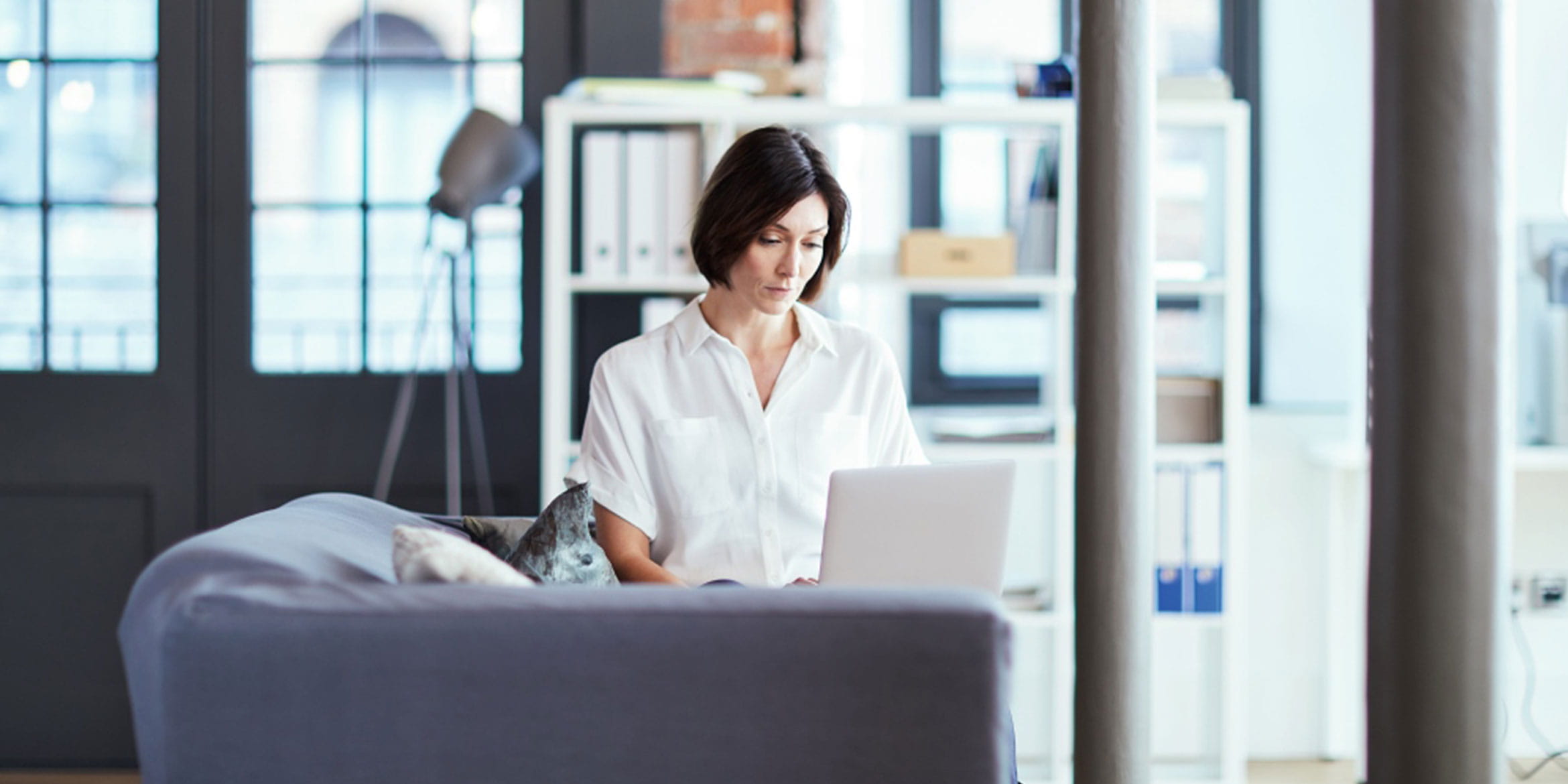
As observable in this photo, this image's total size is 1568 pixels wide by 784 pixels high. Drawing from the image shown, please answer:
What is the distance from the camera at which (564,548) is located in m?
1.96

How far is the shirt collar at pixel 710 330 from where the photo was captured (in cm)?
245

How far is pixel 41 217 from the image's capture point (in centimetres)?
384

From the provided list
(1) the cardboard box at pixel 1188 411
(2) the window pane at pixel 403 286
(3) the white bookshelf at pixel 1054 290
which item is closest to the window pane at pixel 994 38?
(3) the white bookshelf at pixel 1054 290

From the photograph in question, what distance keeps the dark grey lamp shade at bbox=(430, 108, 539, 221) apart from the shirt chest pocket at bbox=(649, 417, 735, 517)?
1.26 meters

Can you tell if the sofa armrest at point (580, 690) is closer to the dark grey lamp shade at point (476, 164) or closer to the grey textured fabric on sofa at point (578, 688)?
the grey textured fabric on sofa at point (578, 688)

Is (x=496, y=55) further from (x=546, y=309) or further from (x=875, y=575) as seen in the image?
(x=875, y=575)

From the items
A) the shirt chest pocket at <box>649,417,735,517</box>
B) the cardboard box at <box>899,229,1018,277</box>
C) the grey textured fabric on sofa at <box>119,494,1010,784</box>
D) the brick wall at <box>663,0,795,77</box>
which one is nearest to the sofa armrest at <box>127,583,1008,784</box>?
the grey textured fabric on sofa at <box>119,494,1010,784</box>

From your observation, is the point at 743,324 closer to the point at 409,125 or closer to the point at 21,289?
the point at 409,125

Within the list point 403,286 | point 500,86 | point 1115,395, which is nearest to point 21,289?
point 403,286

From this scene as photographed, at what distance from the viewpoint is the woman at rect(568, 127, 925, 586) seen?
236 cm

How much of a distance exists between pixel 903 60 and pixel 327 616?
2.73 metres

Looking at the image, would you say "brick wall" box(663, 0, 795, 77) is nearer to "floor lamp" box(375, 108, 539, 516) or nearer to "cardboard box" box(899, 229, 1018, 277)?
"floor lamp" box(375, 108, 539, 516)

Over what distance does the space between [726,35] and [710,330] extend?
1538 mm

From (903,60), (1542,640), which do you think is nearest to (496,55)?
(903,60)
